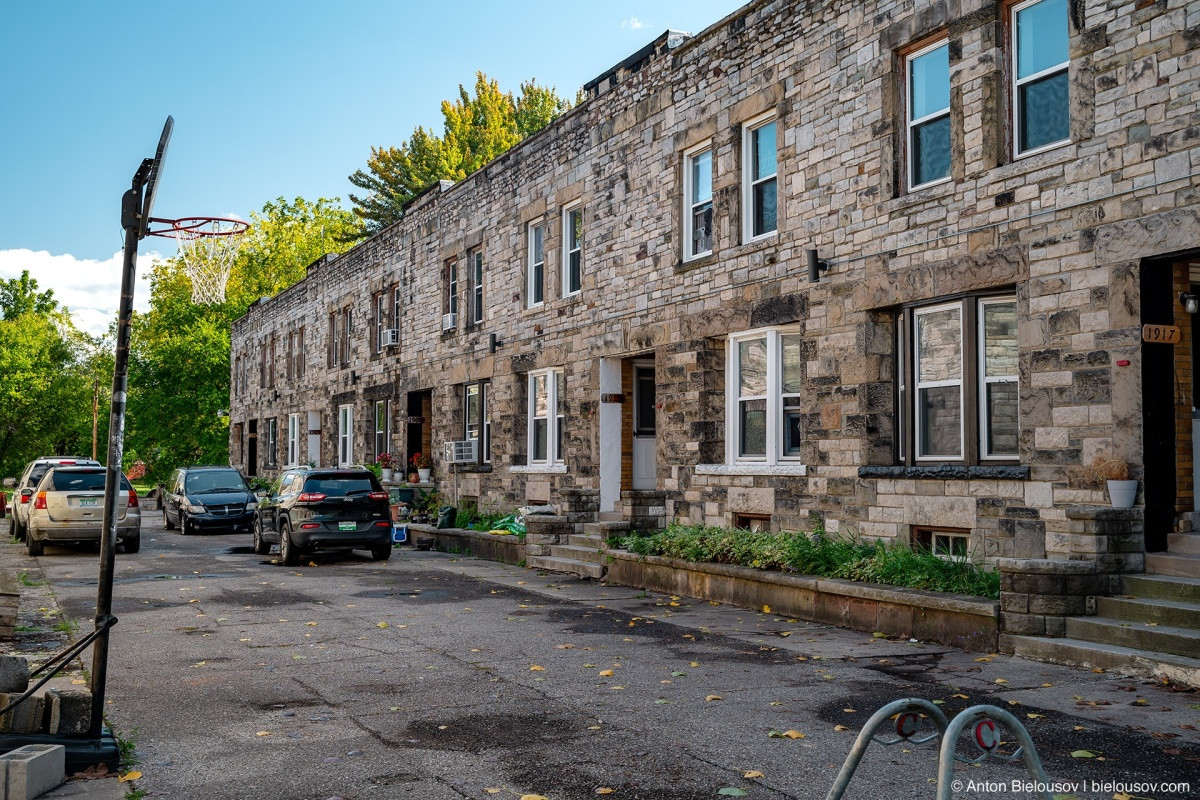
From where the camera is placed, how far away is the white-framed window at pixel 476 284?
2406 centimetres

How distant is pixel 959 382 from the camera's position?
39.2 feet

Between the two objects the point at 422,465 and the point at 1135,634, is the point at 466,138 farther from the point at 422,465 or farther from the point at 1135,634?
the point at 1135,634

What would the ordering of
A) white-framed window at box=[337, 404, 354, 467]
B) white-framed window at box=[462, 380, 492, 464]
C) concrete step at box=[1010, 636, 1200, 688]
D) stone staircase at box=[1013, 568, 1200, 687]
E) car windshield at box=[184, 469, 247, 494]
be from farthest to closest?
1. white-framed window at box=[337, 404, 354, 467]
2. car windshield at box=[184, 469, 247, 494]
3. white-framed window at box=[462, 380, 492, 464]
4. stone staircase at box=[1013, 568, 1200, 687]
5. concrete step at box=[1010, 636, 1200, 688]

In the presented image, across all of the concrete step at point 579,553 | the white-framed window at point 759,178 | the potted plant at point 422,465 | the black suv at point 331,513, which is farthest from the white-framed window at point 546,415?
the white-framed window at point 759,178

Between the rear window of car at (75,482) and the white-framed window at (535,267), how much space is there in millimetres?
8785

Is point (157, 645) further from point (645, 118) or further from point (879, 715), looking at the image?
point (645, 118)

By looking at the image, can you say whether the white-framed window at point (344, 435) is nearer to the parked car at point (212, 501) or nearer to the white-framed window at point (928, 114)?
the parked car at point (212, 501)

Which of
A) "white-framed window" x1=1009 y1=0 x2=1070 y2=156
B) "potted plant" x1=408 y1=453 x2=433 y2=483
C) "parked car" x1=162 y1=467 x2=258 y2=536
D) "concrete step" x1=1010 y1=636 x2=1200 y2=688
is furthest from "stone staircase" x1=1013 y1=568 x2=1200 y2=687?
"parked car" x1=162 y1=467 x2=258 y2=536

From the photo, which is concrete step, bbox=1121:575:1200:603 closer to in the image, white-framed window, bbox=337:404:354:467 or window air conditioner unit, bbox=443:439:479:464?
window air conditioner unit, bbox=443:439:479:464

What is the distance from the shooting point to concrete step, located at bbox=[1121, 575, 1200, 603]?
8891mm

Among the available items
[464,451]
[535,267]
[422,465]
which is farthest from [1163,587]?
[422,465]

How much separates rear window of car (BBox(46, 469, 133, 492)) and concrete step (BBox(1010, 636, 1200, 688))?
57.8 feet

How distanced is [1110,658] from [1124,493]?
1853 millimetres

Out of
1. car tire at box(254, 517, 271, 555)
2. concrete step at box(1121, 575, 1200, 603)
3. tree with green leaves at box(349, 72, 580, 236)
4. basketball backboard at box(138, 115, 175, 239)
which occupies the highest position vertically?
tree with green leaves at box(349, 72, 580, 236)
